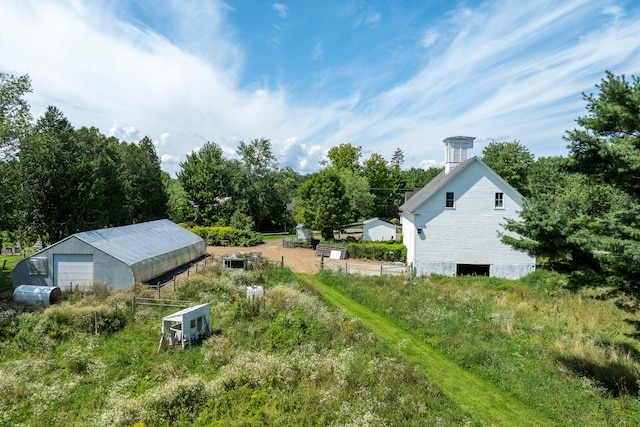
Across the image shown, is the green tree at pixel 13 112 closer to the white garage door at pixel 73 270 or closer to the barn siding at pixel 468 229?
the white garage door at pixel 73 270

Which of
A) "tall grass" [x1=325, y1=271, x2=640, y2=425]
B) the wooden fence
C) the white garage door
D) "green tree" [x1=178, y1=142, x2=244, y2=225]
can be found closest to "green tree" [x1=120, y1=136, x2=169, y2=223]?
"green tree" [x1=178, y1=142, x2=244, y2=225]

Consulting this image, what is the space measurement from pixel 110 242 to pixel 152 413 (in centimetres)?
1591

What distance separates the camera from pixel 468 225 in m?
26.4

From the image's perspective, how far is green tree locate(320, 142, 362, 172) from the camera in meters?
69.0

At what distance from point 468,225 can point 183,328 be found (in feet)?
70.9

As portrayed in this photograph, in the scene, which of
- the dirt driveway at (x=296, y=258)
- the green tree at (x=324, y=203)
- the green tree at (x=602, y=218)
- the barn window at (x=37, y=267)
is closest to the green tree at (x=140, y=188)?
the dirt driveway at (x=296, y=258)

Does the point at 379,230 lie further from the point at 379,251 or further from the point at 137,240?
the point at 137,240

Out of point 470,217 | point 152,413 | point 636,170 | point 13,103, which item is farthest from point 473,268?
point 13,103

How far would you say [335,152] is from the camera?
229 feet

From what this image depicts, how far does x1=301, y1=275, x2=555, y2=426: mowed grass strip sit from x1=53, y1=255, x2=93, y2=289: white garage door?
16.5 metres

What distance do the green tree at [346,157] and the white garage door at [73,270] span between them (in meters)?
52.8

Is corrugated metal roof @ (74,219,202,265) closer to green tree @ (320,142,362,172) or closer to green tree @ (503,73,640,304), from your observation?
green tree @ (503,73,640,304)

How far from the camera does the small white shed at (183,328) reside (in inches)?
514

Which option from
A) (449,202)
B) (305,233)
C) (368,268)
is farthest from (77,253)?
(305,233)
